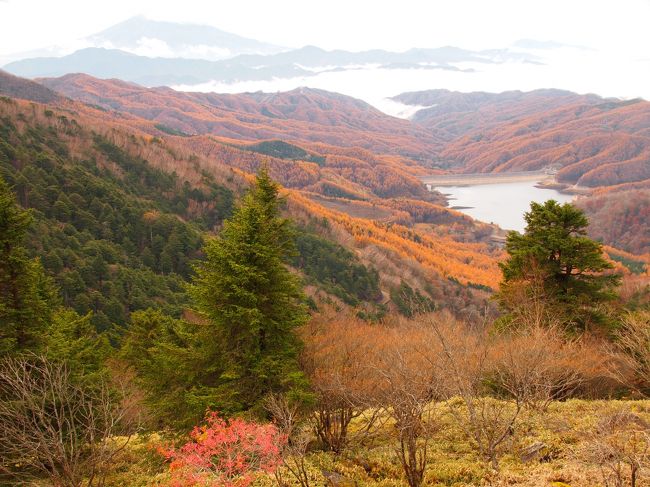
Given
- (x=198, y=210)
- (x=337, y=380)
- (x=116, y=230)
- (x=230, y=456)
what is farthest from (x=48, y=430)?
(x=198, y=210)

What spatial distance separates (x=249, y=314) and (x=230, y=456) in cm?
483

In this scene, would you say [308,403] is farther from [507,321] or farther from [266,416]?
[507,321]

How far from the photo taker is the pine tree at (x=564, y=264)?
77.2 feet

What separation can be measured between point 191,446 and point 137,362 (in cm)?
2080

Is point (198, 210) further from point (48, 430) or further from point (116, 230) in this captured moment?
point (48, 430)

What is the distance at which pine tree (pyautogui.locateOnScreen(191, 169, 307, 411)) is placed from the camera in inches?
591

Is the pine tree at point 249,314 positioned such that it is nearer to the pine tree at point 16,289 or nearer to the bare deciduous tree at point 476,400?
the bare deciduous tree at point 476,400

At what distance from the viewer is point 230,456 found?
1112cm

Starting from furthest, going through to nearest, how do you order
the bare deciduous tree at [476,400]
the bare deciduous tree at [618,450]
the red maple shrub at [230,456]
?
the bare deciduous tree at [476,400] → the red maple shrub at [230,456] → the bare deciduous tree at [618,450]

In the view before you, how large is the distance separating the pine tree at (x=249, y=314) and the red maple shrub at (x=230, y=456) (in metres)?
2.17

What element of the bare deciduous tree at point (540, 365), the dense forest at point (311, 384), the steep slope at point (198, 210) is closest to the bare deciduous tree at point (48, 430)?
the dense forest at point (311, 384)

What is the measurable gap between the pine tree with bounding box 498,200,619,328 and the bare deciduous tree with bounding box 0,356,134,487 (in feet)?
69.0

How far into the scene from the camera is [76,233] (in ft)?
210

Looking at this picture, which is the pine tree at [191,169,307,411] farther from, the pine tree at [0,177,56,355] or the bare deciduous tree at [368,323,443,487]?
the pine tree at [0,177,56,355]
